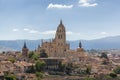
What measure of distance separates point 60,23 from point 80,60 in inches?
340

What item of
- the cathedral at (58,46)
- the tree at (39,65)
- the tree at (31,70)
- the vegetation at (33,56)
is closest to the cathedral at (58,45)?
the cathedral at (58,46)

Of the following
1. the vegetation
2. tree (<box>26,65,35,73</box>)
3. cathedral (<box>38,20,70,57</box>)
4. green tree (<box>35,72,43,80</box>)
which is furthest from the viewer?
cathedral (<box>38,20,70,57</box>)

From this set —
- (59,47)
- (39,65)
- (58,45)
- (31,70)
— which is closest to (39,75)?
(31,70)

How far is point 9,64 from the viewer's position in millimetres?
80562

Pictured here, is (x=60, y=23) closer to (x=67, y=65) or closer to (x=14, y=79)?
(x=67, y=65)

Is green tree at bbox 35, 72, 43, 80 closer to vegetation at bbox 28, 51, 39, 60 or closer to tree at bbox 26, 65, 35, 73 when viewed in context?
tree at bbox 26, 65, 35, 73

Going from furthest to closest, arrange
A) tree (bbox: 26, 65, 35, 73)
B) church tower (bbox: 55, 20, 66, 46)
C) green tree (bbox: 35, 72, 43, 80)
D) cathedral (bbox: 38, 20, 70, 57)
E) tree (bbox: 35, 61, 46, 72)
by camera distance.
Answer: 1. church tower (bbox: 55, 20, 66, 46)
2. cathedral (bbox: 38, 20, 70, 57)
3. tree (bbox: 35, 61, 46, 72)
4. tree (bbox: 26, 65, 35, 73)
5. green tree (bbox: 35, 72, 43, 80)

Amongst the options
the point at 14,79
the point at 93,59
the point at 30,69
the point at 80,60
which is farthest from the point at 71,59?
the point at 14,79

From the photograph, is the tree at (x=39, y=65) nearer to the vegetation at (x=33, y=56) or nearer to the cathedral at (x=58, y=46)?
the vegetation at (x=33, y=56)

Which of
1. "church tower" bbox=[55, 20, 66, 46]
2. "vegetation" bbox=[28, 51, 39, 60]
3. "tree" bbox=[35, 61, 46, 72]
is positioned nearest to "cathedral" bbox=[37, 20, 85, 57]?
"church tower" bbox=[55, 20, 66, 46]

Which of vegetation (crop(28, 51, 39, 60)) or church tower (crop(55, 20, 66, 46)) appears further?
church tower (crop(55, 20, 66, 46))

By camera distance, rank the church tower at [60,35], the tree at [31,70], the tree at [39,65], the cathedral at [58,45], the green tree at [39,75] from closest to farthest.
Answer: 1. the green tree at [39,75]
2. the tree at [31,70]
3. the tree at [39,65]
4. the cathedral at [58,45]
5. the church tower at [60,35]

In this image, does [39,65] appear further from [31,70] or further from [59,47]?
[59,47]

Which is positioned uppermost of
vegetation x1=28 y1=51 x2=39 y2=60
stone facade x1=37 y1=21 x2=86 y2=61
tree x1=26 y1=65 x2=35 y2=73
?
stone facade x1=37 y1=21 x2=86 y2=61
